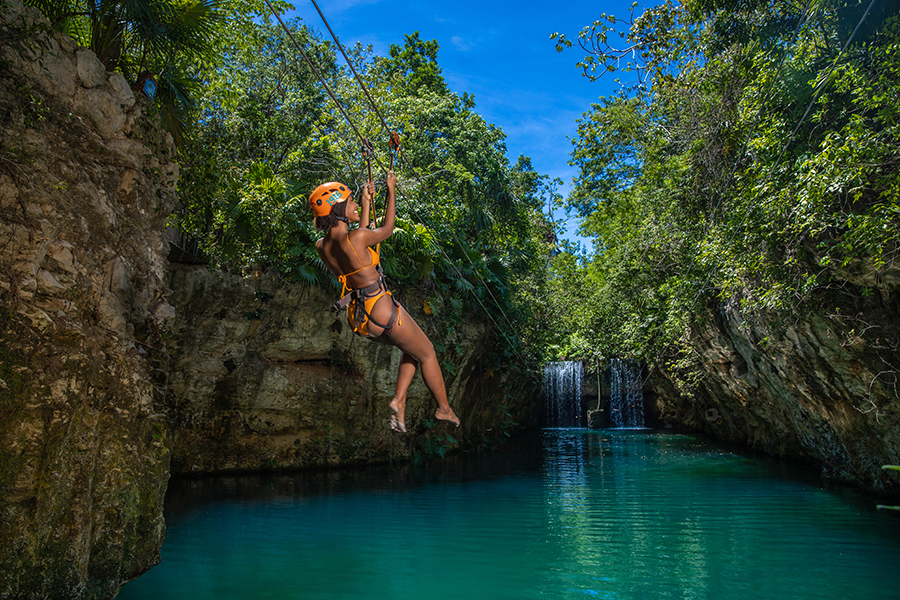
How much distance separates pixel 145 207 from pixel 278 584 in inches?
177

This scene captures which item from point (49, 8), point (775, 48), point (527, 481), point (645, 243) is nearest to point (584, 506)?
point (527, 481)

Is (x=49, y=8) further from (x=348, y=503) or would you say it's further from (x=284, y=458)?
(x=284, y=458)

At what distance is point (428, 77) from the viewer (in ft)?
82.7

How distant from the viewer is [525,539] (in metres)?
7.62

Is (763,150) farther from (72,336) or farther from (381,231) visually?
(72,336)

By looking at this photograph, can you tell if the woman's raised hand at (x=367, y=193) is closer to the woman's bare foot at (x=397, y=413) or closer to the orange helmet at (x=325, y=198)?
the orange helmet at (x=325, y=198)

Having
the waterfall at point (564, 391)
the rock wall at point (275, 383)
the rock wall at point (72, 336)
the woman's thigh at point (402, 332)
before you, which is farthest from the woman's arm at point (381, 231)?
the waterfall at point (564, 391)

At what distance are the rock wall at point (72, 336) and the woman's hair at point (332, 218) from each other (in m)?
2.36

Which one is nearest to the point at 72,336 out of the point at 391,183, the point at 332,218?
the point at 332,218

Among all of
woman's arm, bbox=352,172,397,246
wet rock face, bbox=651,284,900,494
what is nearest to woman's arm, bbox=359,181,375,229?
woman's arm, bbox=352,172,397,246

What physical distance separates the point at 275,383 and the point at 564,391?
18.9 meters

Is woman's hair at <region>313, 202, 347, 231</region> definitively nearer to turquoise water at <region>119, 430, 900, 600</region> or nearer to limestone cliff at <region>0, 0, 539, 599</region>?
limestone cliff at <region>0, 0, 539, 599</region>

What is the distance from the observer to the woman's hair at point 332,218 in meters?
4.71

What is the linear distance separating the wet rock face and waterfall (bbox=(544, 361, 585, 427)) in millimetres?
11799
